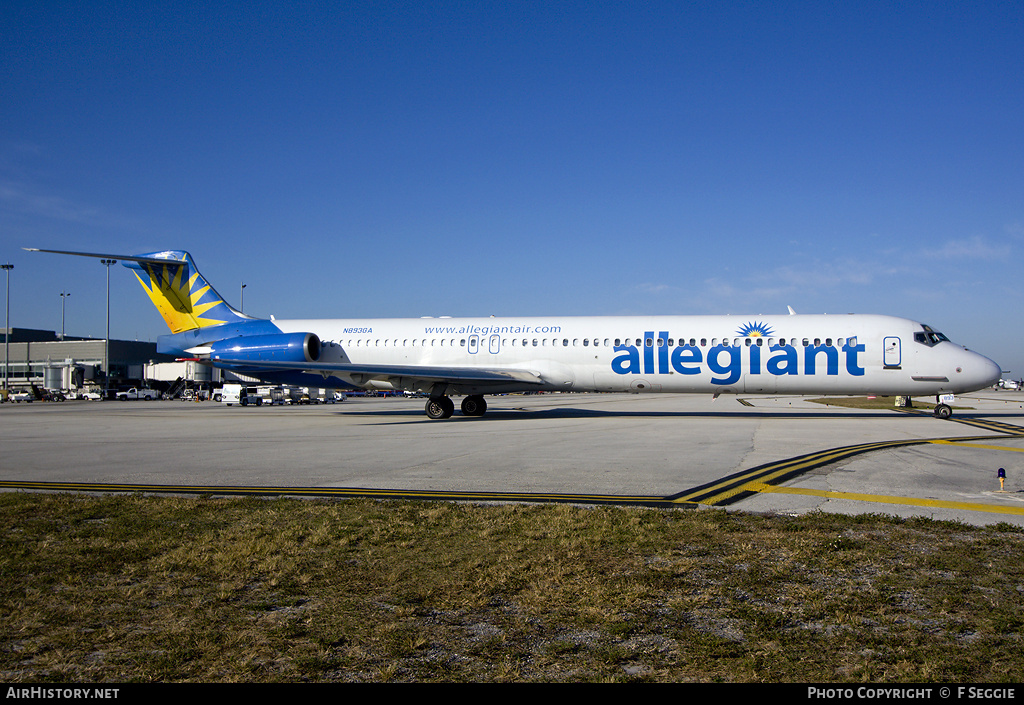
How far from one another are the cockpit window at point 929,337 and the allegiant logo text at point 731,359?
199 centimetres

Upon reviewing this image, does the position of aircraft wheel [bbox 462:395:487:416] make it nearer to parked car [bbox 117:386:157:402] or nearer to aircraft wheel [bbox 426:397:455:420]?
aircraft wheel [bbox 426:397:455:420]

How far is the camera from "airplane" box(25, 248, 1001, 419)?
944 inches

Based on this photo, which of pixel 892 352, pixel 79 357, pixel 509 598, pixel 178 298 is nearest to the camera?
pixel 509 598

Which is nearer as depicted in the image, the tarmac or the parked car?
the tarmac

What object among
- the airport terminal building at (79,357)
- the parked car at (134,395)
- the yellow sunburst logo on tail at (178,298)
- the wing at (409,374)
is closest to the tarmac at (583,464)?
the wing at (409,374)

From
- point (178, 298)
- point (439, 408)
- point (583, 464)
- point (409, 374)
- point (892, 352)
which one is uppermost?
point (178, 298)

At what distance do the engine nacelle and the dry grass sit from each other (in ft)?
67.6

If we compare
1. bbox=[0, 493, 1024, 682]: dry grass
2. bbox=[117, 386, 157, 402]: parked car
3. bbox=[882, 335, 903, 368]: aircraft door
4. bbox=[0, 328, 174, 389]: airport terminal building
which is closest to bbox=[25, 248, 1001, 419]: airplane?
bbox=[882, 335, 903, 368]: aircraft door

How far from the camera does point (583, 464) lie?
12727 millimetres

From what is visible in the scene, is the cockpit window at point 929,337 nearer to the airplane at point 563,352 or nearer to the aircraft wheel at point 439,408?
the airplane at point 563,352

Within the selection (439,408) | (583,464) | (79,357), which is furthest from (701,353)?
(79,357)

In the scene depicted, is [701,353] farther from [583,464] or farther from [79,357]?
[79,357]

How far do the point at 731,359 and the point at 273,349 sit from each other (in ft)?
60.3
